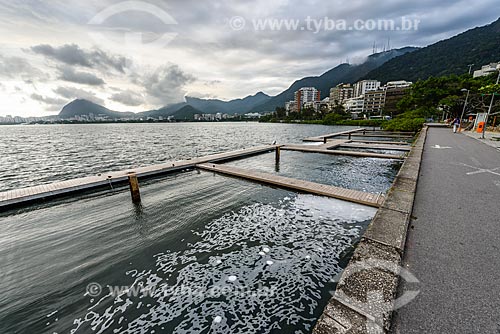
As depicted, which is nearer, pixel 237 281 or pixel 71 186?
pixel 237 281

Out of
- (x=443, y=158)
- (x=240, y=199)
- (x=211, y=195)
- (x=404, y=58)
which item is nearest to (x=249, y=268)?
(x=240, y=199)

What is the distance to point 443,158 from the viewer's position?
35.4 ft

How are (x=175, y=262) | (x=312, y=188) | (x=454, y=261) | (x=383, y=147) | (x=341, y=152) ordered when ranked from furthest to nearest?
(x=383, y=147), (x=341, y=152), (x=312, y=188), (x=175, y=262), (x=454, y=261)

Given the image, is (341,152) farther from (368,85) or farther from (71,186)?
(368,85)

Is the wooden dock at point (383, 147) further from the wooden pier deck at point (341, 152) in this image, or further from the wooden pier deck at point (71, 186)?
the wooden pier deck at point (71, 186)

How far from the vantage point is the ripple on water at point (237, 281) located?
10.6 feet

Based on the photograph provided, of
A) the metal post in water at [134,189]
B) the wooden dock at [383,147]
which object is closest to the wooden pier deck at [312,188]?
the metal post in water at [134,189]

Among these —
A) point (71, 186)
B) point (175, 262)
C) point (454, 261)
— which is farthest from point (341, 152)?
point (71, 186)

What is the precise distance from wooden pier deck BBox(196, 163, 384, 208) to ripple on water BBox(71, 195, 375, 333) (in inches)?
44.3

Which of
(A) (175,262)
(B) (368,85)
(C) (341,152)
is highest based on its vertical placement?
(B) (368,85)

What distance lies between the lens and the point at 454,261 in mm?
3180

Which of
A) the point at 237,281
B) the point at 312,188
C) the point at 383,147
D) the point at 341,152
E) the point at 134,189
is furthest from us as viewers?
the point at 383,147

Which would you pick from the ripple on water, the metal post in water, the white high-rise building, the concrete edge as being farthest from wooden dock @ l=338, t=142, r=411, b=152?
the white high-rise building

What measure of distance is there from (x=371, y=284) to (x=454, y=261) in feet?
5.23
